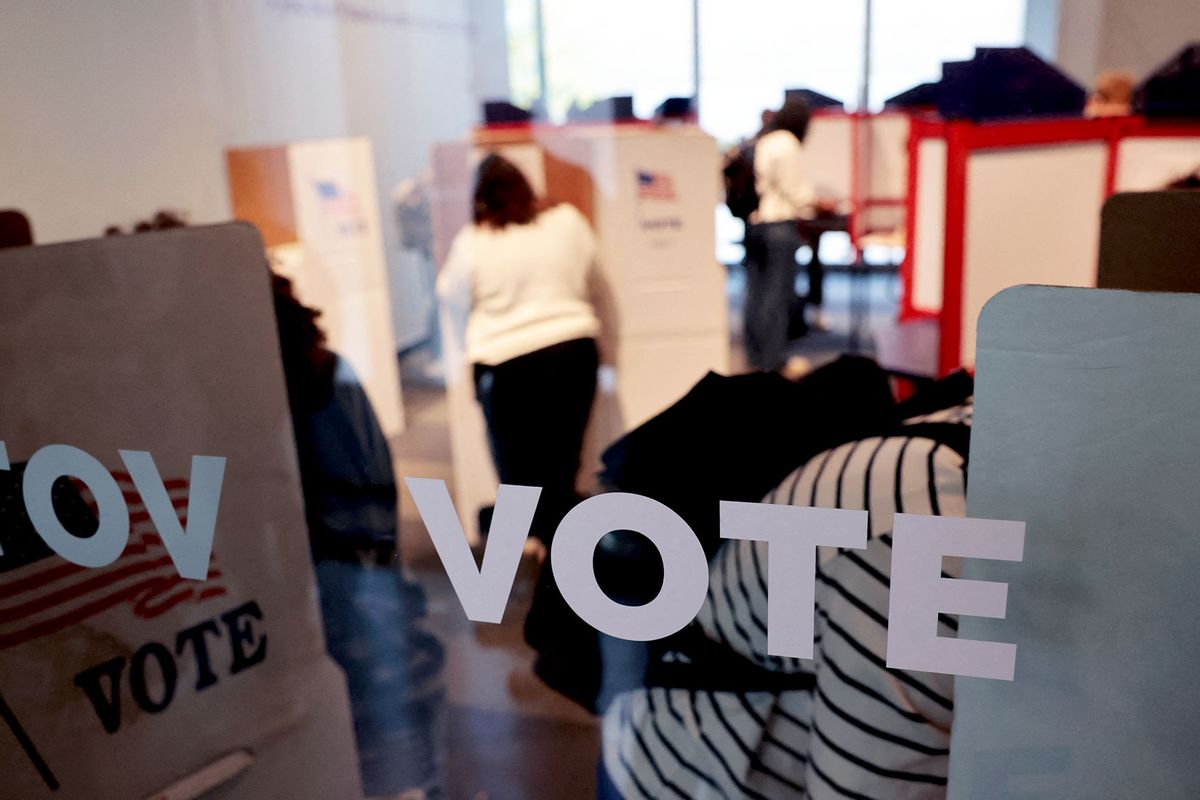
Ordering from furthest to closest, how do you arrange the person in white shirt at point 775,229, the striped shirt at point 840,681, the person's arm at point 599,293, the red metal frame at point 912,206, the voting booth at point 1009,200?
the person's arm at point 599,293, the person in white shirt at point 775,229, the red metal frame at point 912,206, the voting booth at point 1009,200, the striped shirt at point 840,681

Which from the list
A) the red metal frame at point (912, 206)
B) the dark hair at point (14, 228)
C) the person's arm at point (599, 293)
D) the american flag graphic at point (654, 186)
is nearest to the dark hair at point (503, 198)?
the person's arm at point (599, 293)

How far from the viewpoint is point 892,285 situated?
64.4 inches

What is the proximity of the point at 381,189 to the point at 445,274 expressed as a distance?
1.63 meters

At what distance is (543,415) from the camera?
172 centimetres

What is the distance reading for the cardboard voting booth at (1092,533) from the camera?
488 mm

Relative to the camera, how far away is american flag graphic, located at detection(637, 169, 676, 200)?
2389 mm

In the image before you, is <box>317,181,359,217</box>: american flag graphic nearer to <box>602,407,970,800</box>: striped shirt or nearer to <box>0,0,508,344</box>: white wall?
<box>0,0,508,344</box>: white wall

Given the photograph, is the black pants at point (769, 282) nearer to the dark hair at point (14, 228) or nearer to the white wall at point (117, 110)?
the white wall at point (117, 110)

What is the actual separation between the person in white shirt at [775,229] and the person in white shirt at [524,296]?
440 millimetres

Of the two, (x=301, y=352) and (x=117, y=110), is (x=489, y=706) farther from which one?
(x=117, y=110)

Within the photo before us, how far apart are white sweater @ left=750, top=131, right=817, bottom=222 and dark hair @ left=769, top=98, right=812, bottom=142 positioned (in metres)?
0.03

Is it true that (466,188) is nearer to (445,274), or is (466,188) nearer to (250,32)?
(445,274)

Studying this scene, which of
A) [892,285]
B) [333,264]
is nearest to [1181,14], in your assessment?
[892,285]

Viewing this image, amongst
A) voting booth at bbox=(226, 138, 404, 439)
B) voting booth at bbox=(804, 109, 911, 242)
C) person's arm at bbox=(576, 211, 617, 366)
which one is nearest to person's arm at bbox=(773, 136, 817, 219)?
person's arm at bbox=(576, 211, 617, 366)
